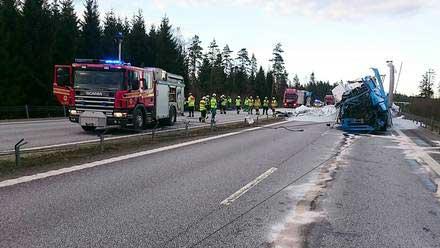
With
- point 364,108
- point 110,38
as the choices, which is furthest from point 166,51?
point 364,108

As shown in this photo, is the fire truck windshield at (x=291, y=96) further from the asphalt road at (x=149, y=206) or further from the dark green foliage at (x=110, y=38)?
the asphalt road at (x=149, y=206)

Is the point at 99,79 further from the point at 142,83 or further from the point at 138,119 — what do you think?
the point at 138,119

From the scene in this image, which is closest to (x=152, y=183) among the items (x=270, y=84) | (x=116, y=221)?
(x=116, y=221)

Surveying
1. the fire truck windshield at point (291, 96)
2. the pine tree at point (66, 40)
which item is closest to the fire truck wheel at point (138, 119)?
Result: the pine tree at point (66, 40)

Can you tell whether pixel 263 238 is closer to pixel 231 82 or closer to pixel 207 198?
pixel 207 198

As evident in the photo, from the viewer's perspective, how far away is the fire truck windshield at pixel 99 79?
2012 centimetres

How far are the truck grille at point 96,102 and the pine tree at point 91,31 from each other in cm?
2877

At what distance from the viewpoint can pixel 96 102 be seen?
20094 millimetres

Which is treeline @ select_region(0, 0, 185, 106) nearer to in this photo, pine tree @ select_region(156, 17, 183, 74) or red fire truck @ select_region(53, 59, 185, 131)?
Answer: pine tree @ select_region(156, 17, 183, 74)

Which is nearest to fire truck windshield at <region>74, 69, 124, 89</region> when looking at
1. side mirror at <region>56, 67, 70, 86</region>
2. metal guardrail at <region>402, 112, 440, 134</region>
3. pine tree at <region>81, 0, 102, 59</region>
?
side mirror at <region>56, 67, 70, 86</region>

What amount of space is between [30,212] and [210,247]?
2.69 m

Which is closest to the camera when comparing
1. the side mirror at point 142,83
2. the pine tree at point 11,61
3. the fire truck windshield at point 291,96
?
the side mirror at point 142,83

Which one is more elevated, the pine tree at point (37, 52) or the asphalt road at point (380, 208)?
the pine tree at point (37, 52)

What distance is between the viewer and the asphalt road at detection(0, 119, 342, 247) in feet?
18.8
